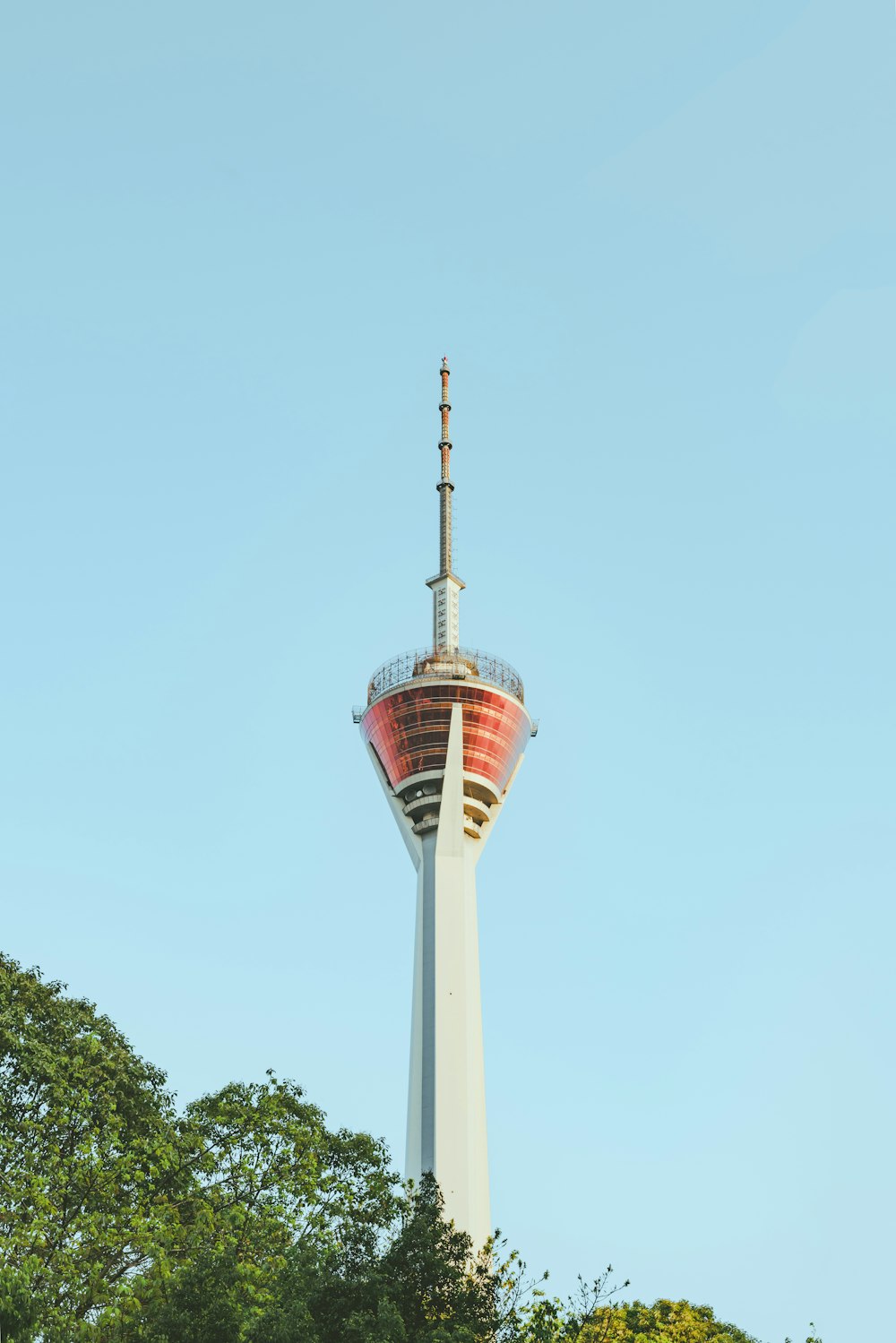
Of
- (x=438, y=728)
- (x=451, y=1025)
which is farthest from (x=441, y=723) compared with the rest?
(x=451, y=1025)

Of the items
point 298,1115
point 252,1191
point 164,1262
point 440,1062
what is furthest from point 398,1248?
point 440,1062

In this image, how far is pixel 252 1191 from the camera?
151ft

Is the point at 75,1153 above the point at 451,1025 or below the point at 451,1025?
below

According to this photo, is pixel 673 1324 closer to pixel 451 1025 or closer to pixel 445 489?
pixel 451 1025

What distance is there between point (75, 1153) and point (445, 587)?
64.8 meters

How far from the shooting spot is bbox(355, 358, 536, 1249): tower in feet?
287

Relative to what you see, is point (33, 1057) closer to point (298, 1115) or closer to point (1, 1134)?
point (1, 1134)

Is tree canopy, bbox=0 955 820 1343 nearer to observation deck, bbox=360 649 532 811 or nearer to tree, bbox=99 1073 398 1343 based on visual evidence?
tree, bbox=99 1073 398 1343

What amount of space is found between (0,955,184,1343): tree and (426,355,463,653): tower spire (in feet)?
180

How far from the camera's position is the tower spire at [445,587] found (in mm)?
104438

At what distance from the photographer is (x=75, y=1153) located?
4650 cm

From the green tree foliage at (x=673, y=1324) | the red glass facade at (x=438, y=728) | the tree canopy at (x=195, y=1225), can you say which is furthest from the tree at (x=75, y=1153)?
the red glass facade at (x=438, y=728)

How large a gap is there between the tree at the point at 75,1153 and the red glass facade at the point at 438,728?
47383 mm

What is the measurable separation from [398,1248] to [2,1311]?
1087 centimetres
